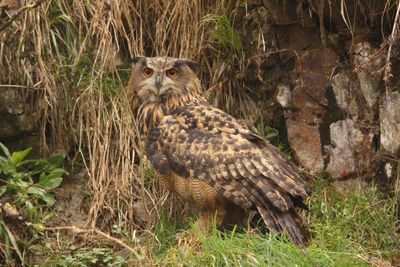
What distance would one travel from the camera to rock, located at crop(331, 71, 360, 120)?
17.1 ft

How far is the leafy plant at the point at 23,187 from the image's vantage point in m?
4.78

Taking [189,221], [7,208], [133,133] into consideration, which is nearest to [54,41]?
[133,133]

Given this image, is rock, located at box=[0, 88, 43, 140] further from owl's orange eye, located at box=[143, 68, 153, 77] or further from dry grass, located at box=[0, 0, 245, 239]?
owl's orange eye, located at box=[143, 68, 153, 77]

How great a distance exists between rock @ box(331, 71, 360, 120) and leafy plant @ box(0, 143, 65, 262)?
200 cm

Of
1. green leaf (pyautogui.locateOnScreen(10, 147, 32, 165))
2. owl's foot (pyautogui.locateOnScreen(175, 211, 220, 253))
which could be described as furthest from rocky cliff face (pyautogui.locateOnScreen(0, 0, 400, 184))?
owl's foot (pyautogui.locateOnScreen(175, 211, 220, 253))

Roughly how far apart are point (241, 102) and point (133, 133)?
0.86 metres

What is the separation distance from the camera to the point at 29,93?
5.53 metres

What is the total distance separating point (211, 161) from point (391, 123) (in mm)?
1213

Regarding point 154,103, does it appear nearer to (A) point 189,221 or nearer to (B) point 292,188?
(A) point 189,221

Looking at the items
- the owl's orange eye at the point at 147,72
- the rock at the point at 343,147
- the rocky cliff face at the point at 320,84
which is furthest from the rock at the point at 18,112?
the rock at the point at 343,147

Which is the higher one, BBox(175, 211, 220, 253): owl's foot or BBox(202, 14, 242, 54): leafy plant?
BBox(202, 14, 242, 54): leafy plant

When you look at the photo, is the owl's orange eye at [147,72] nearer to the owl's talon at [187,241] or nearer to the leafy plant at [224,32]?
the leafy plant at [224,32]

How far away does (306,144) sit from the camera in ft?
17.5

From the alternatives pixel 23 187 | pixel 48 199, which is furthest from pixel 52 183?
pixel 23 187
